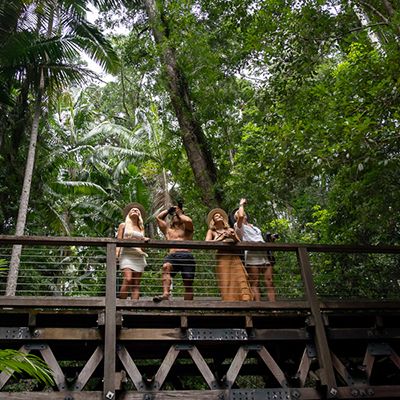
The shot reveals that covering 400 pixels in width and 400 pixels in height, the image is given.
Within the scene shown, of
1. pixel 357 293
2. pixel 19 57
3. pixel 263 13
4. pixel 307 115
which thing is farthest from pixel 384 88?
pixel 19 57

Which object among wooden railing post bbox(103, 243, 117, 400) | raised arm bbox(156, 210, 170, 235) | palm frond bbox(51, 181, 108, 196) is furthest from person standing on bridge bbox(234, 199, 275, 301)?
palm frond bbox(51, 181, 108, 196)

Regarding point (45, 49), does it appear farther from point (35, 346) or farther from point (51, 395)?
point (51, 395)

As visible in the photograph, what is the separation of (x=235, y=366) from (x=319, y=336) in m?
1.06

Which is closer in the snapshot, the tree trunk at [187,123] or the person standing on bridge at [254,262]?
the person standing on bridge at [254,262]

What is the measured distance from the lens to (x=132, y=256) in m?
5.93

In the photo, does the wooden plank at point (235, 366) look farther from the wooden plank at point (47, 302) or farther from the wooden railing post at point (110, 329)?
the wooden plank at point (47, 302)

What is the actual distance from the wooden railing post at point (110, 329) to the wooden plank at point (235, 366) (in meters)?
1.26

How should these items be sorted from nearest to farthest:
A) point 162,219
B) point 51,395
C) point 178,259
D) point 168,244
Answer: point 51,395 → point 168,244 → point 178,259 → point 162,219

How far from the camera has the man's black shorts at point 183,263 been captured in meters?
A: 5.91

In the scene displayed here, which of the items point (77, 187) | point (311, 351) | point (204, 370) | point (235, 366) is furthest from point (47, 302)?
point (77, 187)

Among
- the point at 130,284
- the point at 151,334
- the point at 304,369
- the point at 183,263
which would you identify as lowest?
the point at 304,369

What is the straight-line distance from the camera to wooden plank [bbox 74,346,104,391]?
15.7 feet

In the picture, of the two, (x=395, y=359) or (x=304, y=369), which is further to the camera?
(x=395, y=359)

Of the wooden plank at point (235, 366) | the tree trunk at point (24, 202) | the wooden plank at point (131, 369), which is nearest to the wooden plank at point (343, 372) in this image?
the wooden plank at point (235, 366)
